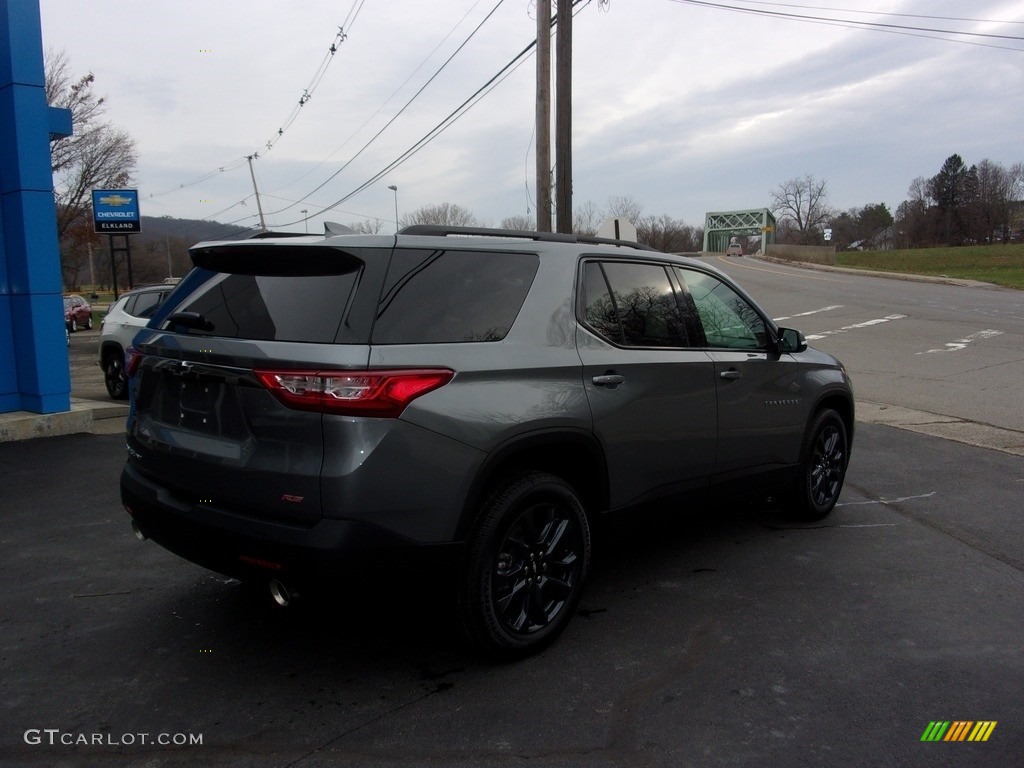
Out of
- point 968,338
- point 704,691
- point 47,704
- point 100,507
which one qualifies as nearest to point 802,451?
point 704,691

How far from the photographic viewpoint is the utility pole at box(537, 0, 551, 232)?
1450 cm

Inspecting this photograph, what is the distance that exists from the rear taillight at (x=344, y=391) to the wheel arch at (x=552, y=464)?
0.48 meters

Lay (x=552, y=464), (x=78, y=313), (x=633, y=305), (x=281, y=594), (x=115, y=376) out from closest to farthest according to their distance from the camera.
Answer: (x=281, y=594), (x=552, y=464), (x=633, y=305), (x=115, y=376), (x=78, y=313)

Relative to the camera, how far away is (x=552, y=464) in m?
3.70

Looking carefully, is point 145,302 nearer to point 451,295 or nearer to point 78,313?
point 451,295

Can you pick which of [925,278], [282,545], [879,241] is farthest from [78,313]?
[879,241]

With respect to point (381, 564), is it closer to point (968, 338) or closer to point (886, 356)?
point (886, 356)

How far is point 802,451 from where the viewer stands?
5.32 metres

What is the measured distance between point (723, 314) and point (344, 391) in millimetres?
2779

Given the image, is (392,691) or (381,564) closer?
(381,564)

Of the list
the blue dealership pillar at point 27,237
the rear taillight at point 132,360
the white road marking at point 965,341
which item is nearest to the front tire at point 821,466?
the rear taillight at point 132,360

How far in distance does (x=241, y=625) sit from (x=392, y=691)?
3.35 ft

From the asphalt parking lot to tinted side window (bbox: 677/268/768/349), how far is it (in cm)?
115

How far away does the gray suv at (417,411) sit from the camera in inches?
116
